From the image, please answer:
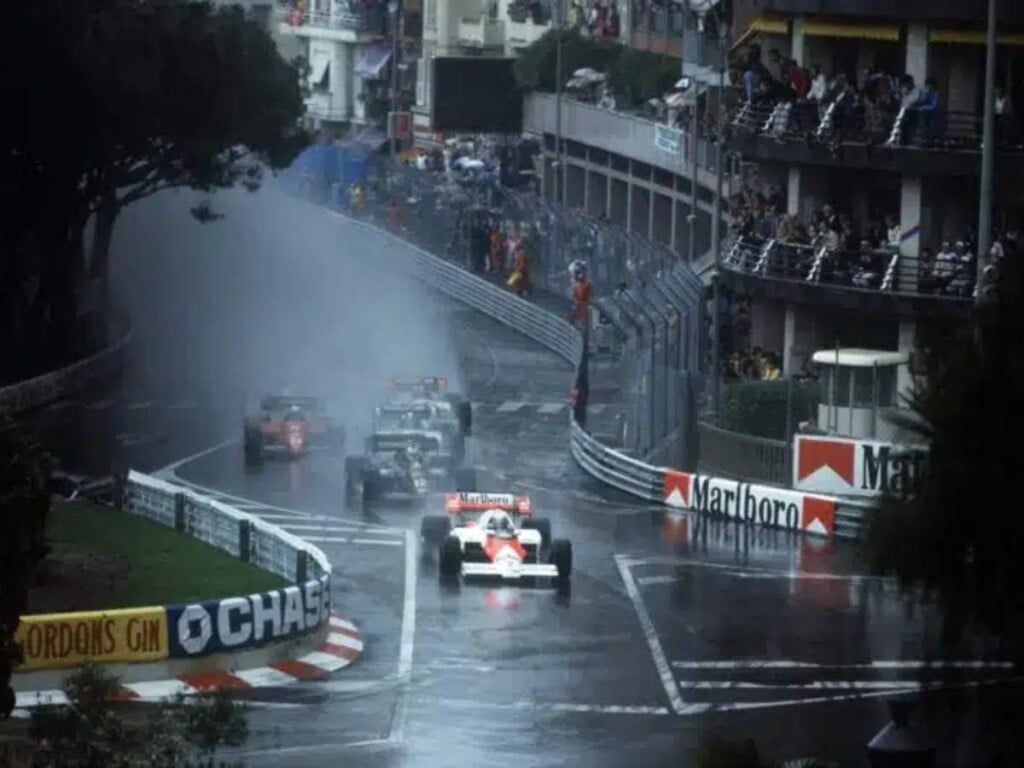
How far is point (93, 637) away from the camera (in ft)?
120

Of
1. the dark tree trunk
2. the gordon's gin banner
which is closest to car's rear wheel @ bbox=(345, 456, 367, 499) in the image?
the gordon's gin banner

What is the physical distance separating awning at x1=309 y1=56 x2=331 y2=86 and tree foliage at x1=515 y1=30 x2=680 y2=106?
1227 inches

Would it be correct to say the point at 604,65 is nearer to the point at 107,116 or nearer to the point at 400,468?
the point at 107,116

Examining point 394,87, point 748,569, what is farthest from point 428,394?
point 394,87

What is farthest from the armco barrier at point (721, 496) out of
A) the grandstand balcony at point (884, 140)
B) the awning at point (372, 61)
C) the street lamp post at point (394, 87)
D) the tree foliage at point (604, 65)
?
the awning at point (372, 61)

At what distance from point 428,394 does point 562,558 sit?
16112 mm

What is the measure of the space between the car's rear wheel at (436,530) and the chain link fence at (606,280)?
262 inches

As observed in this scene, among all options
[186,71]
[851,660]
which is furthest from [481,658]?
[186,71]

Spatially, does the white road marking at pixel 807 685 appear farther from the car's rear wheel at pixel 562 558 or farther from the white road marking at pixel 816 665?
the car's rear wheel at pixel 562 558

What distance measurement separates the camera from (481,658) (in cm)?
3975

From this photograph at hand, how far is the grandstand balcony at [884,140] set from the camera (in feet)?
185

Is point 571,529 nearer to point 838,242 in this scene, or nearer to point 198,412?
point 838,242

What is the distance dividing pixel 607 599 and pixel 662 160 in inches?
1521

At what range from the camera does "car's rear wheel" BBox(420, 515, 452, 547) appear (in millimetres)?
47656
